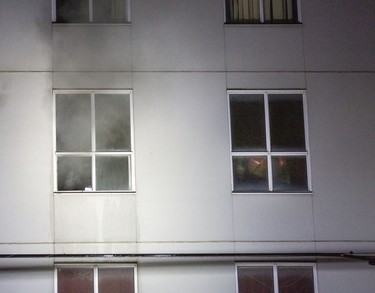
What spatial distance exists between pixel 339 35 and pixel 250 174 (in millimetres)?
3444

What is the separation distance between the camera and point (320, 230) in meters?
9.69

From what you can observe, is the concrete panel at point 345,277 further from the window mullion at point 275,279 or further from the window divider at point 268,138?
the window divider at point 268,138

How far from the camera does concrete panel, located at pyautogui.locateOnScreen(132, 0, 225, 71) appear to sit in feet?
32.7

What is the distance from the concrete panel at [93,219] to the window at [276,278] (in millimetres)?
2279

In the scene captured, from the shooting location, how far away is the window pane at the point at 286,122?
10086 millimetres

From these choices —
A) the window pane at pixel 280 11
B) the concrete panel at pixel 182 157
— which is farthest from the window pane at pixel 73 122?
the window pane at pixel 280 11

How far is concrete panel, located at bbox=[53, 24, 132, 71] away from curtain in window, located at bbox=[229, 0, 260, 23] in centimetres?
223

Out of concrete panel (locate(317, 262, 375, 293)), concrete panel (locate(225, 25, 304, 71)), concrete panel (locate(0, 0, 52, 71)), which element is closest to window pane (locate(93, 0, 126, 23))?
concrete panel (locate(0, 0, 52, 71))

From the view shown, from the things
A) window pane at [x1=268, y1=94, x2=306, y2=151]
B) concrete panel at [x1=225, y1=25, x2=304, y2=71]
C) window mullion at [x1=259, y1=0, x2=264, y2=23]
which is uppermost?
window mullion at [x1=259, y1=0, x2=264, y2=23]

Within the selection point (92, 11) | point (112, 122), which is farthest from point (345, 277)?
point (92, 11)

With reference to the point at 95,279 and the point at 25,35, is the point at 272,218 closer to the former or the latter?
the point at 95,279

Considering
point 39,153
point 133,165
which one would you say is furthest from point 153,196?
point 39,153

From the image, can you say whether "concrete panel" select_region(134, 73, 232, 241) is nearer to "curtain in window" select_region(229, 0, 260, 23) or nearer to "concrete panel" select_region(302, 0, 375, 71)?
"curtain in window" select_region(229, 0, 260, 23)

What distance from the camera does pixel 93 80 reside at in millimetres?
9859
